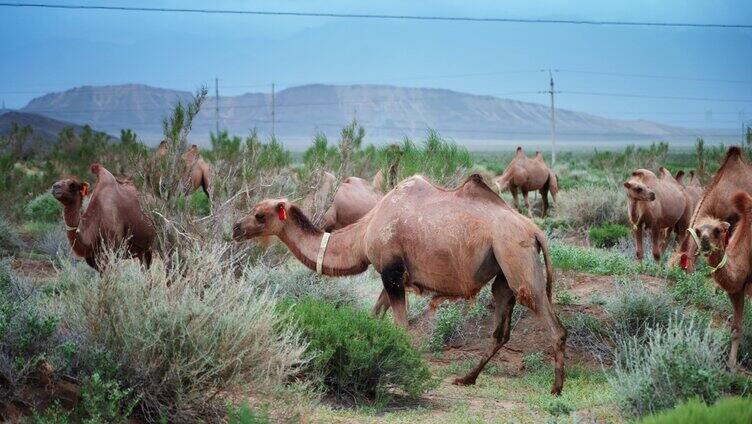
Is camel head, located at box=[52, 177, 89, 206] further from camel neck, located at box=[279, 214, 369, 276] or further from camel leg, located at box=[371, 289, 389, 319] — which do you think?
camel leg, located at box=[371, 289, 389, 319]

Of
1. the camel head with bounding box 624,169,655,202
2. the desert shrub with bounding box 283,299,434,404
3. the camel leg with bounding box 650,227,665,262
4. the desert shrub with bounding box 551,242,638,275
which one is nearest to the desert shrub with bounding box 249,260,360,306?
the desert shrub with bounding box 551,242,638,275

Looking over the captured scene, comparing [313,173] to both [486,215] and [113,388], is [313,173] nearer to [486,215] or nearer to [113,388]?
[486,215]

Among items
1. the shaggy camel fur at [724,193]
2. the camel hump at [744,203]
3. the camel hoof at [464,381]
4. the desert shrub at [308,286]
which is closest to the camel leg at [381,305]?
the camel hoof at [464,381]

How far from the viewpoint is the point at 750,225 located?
32.3 ft

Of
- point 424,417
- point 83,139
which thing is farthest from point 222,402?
point 83,139

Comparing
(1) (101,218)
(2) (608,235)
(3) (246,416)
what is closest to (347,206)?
(1) (101,218)

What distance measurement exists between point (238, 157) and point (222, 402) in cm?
961

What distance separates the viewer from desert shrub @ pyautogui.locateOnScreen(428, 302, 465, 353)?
38.6 ft

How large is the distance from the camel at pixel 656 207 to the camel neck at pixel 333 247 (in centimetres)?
839

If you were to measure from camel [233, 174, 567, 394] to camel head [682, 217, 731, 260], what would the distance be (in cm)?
157

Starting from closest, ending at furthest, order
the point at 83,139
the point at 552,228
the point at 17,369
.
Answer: the point at 17,369 < the point at 552,228 < the point at 83,139

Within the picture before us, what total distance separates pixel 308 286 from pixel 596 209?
1436cm

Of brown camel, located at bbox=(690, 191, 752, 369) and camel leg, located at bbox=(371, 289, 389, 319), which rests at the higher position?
brown camel, located at bbox=(690, 191, 752, 369)

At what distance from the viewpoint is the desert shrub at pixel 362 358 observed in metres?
8.50
